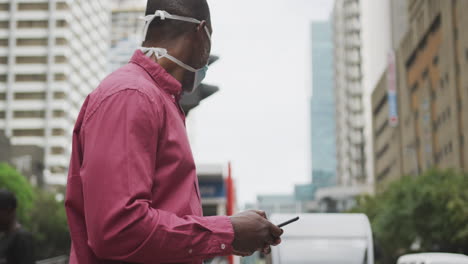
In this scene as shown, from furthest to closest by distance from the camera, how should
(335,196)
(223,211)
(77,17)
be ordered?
(335,196) < (77,17) < (223,211)

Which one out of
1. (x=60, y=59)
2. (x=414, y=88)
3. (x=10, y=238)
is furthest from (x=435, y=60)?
(x=60, y=59)

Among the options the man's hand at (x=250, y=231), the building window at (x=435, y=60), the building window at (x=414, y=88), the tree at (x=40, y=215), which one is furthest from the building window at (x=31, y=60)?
the man's hand at (x=250, y=231)

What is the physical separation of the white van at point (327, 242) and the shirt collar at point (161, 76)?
452 inches

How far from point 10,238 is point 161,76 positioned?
2.57 meters

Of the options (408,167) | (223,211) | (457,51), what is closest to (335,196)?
(408,167)

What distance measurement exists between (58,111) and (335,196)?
162ft

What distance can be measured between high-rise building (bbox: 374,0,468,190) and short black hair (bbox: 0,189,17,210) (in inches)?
1852

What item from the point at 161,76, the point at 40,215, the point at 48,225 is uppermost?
the point at 161,76

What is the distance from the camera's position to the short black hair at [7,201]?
4.30m

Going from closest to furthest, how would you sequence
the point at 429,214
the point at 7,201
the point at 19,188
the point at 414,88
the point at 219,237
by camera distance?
the point at 219,237 < the point at 7,201 < the point at 429,214 < the point at 19,188 < the point at 414,88

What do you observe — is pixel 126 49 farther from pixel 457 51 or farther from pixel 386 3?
pixel 386 3

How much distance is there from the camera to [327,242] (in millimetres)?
14016

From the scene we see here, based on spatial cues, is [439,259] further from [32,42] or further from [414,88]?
[32,42]

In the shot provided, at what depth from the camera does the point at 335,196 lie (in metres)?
125
